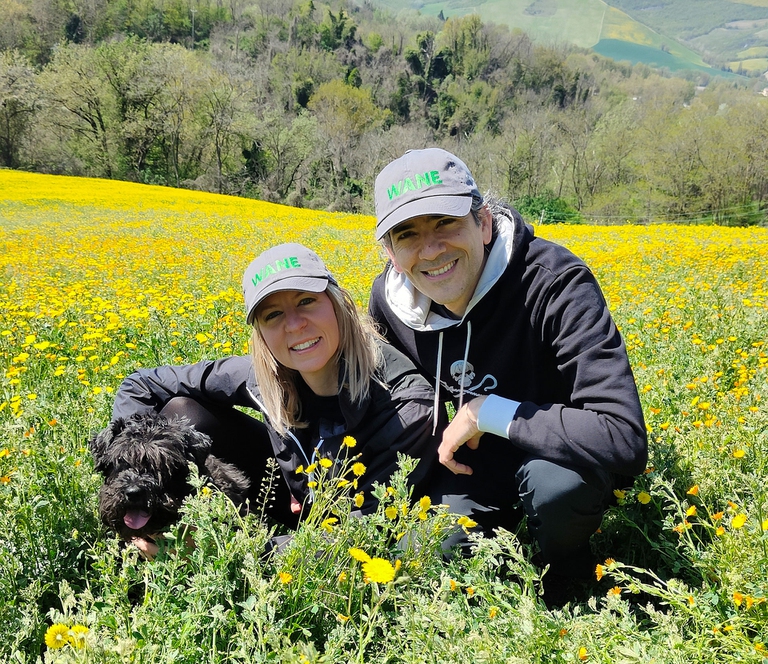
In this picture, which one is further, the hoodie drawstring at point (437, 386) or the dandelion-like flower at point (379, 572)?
the hoodie drawstring at point (437, 386)

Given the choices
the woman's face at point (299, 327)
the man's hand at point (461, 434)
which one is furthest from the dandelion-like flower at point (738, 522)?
the woman's face at point (299, 327)

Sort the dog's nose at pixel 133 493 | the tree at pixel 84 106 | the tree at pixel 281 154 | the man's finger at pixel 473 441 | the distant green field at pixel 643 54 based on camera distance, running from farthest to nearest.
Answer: the distant green field at pixel 643 54
the tree at pixel 281 154
the tree at pixel 84 106
the man's finger at pixel 473 441
the dog's nose at pixel 133 493

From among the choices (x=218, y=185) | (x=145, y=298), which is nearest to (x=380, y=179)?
(x=145, y=298)

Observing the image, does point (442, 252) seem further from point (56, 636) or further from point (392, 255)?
point (56, 636)

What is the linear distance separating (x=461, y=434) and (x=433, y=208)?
961 mm

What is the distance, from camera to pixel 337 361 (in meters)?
2.74

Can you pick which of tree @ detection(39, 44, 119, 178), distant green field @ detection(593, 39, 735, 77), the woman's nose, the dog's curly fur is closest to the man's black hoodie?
the woman's nose

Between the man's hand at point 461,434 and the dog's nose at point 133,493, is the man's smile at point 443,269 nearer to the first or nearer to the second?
the man's hand at point 461,434

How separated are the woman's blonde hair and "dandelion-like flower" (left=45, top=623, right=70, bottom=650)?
135 centimetres

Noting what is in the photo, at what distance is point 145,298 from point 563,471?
203 inches

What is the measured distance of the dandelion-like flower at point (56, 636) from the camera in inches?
51.2

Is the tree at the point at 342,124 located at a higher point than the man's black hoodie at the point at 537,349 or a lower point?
lower

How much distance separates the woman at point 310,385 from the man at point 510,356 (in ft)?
0.69

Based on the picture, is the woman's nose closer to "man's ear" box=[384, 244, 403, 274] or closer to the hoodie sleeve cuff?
"man's ear" box=[384, 244, 403, 274]
